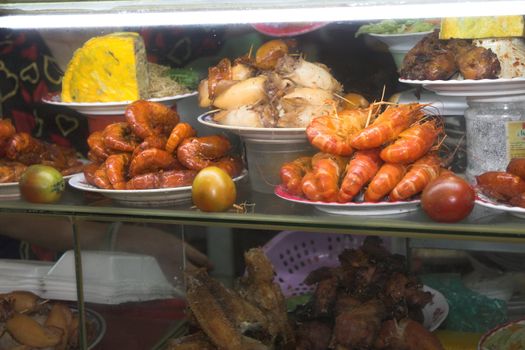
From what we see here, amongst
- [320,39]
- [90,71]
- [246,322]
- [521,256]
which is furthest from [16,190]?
[521,256]

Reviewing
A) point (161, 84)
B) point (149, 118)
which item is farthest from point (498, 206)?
point (161, 84)

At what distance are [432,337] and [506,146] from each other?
25.0 inches

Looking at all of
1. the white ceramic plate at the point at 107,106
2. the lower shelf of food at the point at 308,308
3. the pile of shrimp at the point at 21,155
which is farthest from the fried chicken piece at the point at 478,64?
the pile of shrimp at the point at 21,155

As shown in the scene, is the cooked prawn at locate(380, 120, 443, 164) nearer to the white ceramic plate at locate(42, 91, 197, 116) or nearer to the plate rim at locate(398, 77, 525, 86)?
the plate rim at locate(398, 77, 525, 86)

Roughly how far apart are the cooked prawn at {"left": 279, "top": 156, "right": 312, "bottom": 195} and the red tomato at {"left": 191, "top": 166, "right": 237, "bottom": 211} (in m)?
0.15

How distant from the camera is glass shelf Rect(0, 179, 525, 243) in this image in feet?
5.91

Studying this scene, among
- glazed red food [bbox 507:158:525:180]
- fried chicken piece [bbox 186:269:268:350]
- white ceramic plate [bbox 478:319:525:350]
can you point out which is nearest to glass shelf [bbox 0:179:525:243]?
glazed red food [bbox 507:158:525:180]

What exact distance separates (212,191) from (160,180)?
0.23 metres

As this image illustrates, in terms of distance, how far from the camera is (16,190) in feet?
7.75

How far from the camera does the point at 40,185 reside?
2223mm

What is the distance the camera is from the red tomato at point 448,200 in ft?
5.86

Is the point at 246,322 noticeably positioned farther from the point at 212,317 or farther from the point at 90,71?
the point at 90,71

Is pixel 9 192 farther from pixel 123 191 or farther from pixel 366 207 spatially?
pixel 366 207

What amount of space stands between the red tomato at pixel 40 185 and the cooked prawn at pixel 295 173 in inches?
28.4
